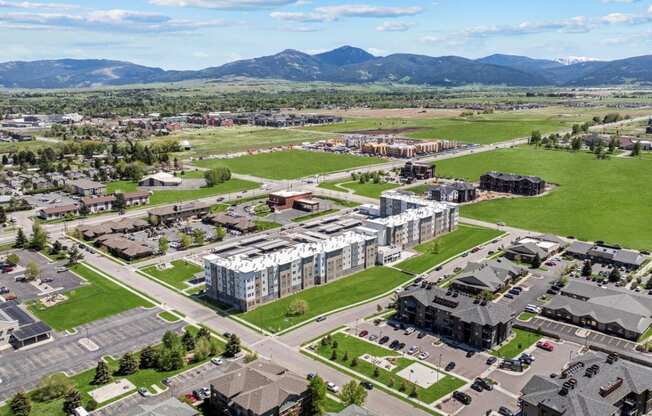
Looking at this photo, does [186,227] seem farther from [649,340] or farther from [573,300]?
[649,340]

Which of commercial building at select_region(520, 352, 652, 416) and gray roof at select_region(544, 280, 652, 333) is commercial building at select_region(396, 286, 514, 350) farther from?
commercial building at select_region(520, 352, 652, 416)

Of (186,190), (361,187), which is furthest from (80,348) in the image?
(361,187)

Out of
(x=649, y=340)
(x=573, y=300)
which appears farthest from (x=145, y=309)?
(x=649, y=340)

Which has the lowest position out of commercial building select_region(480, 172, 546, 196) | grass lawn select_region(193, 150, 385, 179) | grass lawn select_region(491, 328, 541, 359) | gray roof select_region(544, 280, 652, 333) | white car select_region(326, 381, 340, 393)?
white car select_region(326, 381, 340, 393)

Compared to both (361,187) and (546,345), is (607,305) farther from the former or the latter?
(361,187)

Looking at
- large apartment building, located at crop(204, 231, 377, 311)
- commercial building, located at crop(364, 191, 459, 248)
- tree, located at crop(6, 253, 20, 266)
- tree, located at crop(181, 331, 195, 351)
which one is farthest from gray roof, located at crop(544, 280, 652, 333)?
tree, located at crop(6, 253, 20, 266)

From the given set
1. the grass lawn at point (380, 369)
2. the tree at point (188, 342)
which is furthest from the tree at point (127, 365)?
the grass lawn at point (380, 369)
